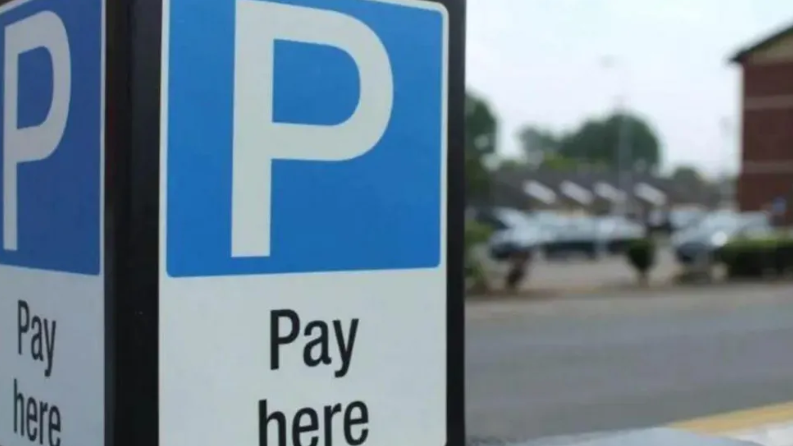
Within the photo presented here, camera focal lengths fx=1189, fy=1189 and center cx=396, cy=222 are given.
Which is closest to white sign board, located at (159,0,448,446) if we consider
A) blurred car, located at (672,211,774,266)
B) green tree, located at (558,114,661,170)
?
blurred car, located at (672,211,774,266)

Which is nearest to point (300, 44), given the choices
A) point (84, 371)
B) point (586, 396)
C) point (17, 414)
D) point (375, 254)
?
point (375, 254)

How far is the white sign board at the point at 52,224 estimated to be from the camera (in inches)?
56.1

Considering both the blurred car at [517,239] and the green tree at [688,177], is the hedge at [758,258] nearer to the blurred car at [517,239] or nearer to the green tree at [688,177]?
the blurred car at [517,239]

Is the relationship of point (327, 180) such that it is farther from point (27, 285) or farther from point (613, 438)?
point (613, 438)

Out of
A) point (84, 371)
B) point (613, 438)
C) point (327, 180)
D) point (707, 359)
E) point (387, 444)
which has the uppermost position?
point (327, 180)

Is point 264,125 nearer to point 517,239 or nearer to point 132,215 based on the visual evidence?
point 132,215

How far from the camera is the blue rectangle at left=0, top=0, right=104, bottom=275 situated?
1417 millimetres

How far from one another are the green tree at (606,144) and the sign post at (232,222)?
4042 inches

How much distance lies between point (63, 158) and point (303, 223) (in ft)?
1.04

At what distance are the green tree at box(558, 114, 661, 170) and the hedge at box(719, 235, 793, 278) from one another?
78.3 metres

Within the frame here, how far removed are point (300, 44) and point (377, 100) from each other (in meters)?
0.14

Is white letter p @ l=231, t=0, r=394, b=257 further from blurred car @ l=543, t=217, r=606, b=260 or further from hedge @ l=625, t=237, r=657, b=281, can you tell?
blurred car @ l=543, t=217, r=606, b=260

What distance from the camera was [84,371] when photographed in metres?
1.46

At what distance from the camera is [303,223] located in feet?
4.91
